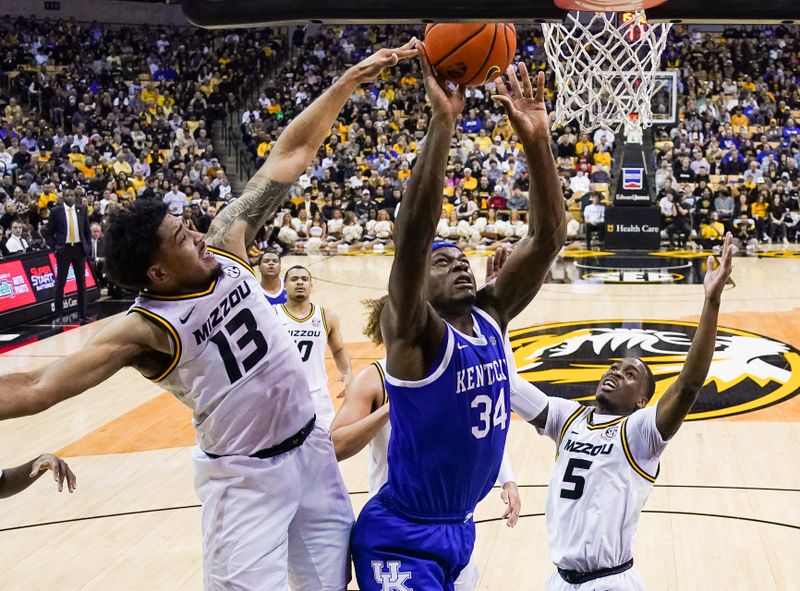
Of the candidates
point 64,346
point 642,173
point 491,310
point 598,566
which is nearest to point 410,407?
point 491,310

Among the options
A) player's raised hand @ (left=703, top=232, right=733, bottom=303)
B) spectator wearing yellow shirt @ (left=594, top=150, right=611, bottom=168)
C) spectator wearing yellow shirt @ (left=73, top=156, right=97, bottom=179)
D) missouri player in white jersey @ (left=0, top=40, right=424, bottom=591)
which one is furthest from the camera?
spectator wearing yellow shirt @ (left=73, top=156, right=97, bottom=179)

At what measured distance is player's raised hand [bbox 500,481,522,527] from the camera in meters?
3.94

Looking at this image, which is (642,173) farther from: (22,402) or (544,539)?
(22,402)

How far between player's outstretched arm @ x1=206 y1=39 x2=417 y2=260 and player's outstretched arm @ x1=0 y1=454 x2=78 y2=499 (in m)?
0.90

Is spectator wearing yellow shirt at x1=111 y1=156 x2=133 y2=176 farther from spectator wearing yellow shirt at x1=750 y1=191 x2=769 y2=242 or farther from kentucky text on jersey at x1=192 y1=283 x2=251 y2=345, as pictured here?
kentucky text on jersey at x1=192 y1=283 x2=251 y2=345

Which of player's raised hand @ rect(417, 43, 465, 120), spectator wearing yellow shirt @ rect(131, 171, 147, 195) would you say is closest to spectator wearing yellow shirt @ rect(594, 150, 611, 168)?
spectator wearing yellow shirt @ rect(131, 171, 147, 195)

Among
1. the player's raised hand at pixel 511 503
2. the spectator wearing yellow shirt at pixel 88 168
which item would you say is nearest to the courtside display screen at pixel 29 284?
the spectator wearing yellow shirt at pixel 88 168

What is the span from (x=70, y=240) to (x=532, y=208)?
10.4 m

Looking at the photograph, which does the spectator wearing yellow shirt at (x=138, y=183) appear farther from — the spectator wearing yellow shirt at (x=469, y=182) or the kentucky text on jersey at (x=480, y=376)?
the kentucky text on jersey at (x=480, y=376)

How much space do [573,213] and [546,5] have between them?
17418mm

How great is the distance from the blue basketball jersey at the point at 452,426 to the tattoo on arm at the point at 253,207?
0.96m

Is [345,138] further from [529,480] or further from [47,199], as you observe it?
[529,480]

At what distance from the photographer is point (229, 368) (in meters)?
3.12

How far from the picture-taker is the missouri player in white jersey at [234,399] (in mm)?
3059
